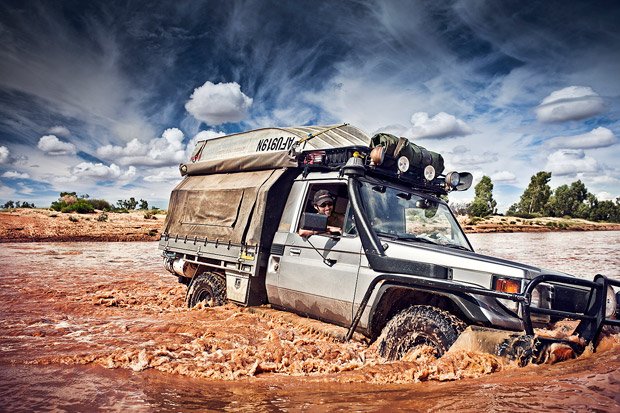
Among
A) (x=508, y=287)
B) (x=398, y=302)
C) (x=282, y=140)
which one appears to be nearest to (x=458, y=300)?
(x=508, y=287)

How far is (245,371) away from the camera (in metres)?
3.91

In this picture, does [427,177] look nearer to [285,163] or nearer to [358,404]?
[285,163]

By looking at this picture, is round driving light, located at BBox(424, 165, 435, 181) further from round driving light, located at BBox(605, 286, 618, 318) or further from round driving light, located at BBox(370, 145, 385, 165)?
round driving light, located at BBox(605, 286, 618, 318)

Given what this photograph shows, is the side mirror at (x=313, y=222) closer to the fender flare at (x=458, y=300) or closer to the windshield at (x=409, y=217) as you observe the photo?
the windshield at (x=409, y=217)

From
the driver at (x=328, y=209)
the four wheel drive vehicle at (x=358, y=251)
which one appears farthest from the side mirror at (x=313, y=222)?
the driver at (x=328, y=209)

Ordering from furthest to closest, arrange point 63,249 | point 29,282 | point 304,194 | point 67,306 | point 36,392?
point 63,249
point 29,282
point 67,306
point 304,194
point 36,392

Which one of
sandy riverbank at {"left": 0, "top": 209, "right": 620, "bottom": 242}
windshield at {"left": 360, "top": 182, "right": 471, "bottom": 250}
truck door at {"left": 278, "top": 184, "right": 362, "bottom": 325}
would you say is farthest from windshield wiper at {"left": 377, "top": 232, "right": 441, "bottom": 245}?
sandy riverbank at {"left": 0, "top": 209, "right": 620, "bottom": 242}

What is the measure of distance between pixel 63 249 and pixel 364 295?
17.9 m

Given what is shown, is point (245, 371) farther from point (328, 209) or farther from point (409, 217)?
point (409, 217)

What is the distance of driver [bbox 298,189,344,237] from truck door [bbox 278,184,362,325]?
0.21 ft

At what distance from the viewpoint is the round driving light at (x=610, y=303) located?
3619 mm

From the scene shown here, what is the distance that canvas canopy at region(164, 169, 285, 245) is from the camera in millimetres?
5707

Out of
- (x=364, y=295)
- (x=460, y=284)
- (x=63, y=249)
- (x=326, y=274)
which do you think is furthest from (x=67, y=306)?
(x=63, y=249)

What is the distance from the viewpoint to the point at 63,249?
59.3ft
